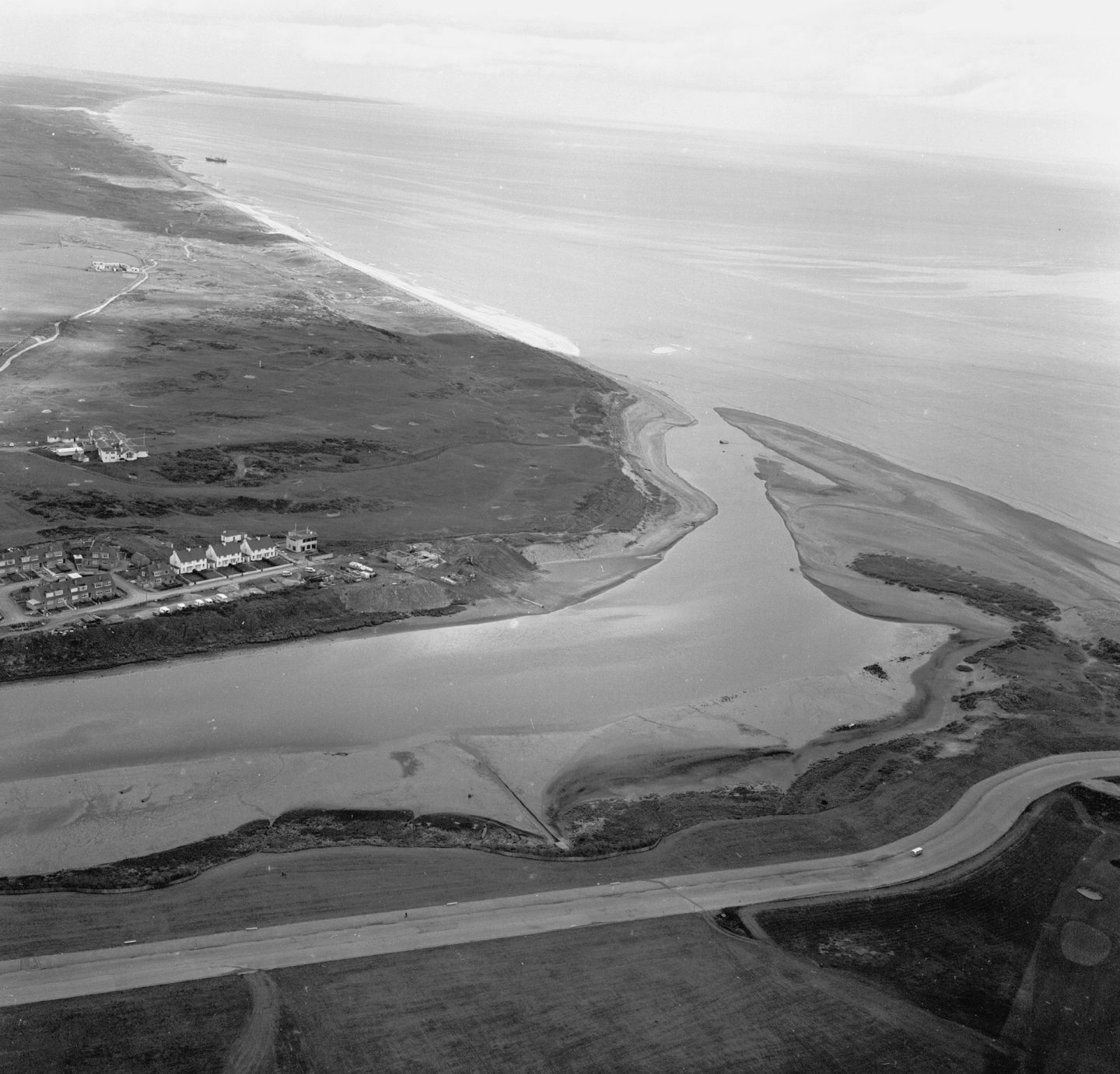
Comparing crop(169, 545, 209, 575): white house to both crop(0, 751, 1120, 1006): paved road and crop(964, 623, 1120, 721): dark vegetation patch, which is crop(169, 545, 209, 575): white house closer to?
crop(0, 751, 1120, 1006): paved road

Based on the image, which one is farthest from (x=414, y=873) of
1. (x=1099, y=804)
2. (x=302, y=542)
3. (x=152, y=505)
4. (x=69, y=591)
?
(x=152, y=505)

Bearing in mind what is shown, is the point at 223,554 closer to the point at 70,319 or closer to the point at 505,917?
the point at 505,917

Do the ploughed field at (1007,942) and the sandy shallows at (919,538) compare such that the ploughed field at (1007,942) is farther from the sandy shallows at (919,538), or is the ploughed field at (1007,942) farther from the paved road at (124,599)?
the paved road at (124,599)

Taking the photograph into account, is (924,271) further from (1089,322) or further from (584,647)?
(584,647)

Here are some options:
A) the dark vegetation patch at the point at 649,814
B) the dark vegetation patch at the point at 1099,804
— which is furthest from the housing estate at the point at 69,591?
the dark vegetation patch at the point at 1099,804

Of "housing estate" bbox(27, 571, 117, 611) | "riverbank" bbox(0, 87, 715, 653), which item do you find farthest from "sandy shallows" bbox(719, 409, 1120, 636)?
"housing estate" bbox(27, 571, 117, 611)
